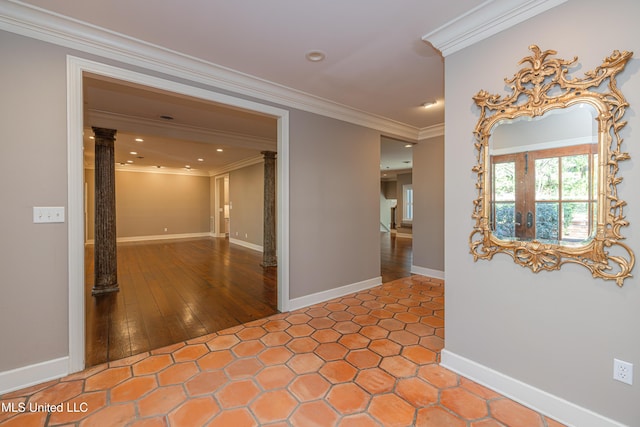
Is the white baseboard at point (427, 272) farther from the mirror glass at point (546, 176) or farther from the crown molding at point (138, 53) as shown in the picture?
the crown molding at point (138, 53)

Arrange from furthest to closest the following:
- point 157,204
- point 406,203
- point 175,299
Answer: point 406,203 < point 157,204 < point 175,299

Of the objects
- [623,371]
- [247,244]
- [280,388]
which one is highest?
[623,371]

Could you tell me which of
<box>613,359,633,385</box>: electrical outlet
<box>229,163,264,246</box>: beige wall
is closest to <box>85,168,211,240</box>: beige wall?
<box>229,163,264,246</box>: beige wall

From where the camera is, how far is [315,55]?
2.44 meters

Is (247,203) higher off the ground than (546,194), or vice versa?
(247,203)

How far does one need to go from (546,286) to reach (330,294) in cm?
245

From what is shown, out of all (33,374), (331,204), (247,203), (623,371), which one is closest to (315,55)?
(331,204)

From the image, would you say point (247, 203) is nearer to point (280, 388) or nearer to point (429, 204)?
point (429, 204)

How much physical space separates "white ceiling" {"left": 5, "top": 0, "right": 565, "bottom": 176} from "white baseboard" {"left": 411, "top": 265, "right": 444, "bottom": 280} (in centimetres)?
275

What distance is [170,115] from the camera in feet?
12.8

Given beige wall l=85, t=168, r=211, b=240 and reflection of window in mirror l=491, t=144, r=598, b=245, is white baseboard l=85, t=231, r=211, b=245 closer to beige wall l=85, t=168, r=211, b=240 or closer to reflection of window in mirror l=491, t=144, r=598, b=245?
beige wall l=85, t=168, r=211, b=240

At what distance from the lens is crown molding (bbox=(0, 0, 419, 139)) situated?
1.88m

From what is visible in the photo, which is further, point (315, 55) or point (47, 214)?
point (315, 55)

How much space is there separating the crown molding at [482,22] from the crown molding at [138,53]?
1603mm
